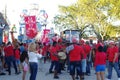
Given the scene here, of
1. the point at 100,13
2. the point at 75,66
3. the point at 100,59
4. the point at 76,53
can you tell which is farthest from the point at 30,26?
the point at 100,13

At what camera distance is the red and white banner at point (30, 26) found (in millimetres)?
22422

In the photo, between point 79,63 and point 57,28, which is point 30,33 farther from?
point 57,28

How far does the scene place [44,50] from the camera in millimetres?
33719

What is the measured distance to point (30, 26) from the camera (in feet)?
76.8

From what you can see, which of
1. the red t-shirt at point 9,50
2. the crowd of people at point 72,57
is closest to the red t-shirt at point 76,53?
the crowd of people at point 72,57

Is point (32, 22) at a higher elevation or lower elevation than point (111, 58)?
higher

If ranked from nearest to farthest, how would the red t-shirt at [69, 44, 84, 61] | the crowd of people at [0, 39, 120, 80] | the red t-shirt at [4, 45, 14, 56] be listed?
the crowd of people at [0, 39, 120, 80] → the red t-shirt at [69, 44, 84, 61] → the red t-shirt at [4, 45, 14, 56]

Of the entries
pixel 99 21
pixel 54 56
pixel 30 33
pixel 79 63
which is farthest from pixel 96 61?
pixel 99 21

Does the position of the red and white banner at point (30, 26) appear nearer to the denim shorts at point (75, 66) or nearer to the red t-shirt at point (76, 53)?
the denim shorts at point (75, 66)

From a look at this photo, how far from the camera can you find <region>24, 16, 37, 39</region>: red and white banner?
22.4m

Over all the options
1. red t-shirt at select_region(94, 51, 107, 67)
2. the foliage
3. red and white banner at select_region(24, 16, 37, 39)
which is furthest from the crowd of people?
the foliage

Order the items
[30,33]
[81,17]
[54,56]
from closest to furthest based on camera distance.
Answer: [54,56], [30,33], [81,17]

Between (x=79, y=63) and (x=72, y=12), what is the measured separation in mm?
59918

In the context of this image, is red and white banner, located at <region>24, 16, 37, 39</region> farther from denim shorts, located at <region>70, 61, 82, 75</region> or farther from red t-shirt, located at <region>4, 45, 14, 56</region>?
denim shorts, located at <region>70, 61, 82, 75</region>
